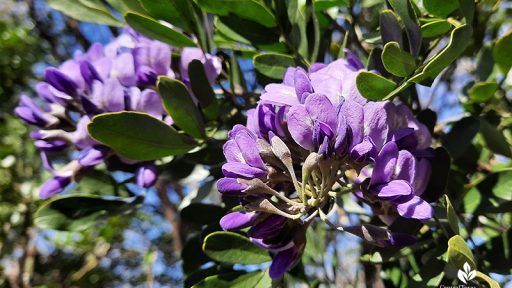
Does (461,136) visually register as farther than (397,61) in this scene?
Yes

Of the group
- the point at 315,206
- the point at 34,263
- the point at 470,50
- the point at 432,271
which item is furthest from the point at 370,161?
the point at 34,263

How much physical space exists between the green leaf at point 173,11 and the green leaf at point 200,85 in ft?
0.32

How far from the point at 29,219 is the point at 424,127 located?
5.00 ft

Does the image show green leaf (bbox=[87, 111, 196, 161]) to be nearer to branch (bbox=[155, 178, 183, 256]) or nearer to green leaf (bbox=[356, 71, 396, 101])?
green leaf (bbox=[356, 71, 396, 101])

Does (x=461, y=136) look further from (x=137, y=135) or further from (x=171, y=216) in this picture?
(x=171, y=216)

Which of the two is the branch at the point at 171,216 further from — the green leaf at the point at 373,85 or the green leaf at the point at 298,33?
the green leaf at the point at 373,85

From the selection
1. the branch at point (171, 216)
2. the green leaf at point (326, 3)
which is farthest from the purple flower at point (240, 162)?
the branch at point (171, 216)

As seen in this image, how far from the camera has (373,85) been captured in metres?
0.60

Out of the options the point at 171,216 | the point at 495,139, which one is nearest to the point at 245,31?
the point at 495,139

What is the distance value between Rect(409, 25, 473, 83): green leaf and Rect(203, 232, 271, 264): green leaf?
32cm

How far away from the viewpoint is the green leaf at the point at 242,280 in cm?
74

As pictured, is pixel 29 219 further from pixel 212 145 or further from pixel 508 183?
pixel 508 183

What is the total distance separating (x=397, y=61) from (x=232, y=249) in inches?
13.0

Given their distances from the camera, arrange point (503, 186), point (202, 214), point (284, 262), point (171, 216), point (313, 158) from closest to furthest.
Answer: point (313, 158) → point (284, 262) → point (503, 186) → point (202, 214) → point (171, 216)
